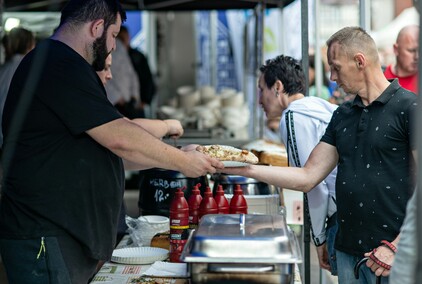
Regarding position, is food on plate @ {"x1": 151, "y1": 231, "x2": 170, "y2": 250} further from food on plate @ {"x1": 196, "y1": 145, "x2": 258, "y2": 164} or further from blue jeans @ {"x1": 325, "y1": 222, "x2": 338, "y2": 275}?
blue jeans @ {"x1": 325, "y1": 222, "x2": 338, "y2": 275}

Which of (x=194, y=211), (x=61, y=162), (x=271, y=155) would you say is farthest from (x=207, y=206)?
(x=271, y=155)

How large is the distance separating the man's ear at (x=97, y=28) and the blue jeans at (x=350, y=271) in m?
1.60

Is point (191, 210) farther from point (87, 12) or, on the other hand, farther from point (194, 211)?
point (87, 12)

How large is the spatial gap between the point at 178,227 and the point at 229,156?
466mm

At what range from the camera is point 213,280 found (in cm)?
250

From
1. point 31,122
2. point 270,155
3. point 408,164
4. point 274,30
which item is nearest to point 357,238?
point 408,164

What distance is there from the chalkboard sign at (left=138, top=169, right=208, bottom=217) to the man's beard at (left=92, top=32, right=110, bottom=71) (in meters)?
1.05

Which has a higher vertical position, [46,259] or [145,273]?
[46,259]

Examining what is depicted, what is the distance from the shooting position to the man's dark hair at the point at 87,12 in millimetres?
3104

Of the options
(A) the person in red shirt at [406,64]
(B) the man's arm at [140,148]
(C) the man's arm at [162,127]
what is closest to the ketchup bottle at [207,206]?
Result: (B) the man's arm at [140,148]

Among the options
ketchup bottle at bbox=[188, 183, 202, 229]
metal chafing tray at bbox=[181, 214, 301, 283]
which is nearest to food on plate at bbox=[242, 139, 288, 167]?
ketchup bottle at bbox=[188, 183, 202, 229]

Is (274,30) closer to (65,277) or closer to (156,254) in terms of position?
(156,254)

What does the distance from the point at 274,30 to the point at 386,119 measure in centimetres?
608

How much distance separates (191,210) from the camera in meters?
3.56
